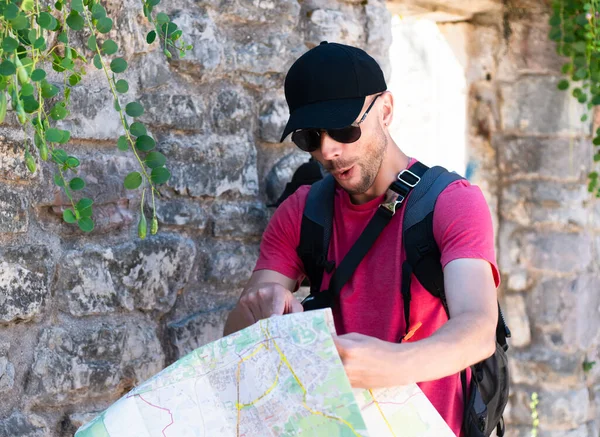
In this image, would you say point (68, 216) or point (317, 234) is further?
point (317, 234)

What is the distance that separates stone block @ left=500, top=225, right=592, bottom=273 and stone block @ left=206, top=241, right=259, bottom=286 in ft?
5.35

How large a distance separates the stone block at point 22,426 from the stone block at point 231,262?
625 millimetres

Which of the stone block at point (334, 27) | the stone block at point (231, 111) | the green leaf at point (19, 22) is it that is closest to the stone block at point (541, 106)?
the stone block at point (334, 27)

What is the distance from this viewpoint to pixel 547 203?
12.6ft

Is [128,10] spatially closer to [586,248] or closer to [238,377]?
[238,377]

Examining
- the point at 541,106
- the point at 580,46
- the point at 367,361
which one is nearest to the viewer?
the point at 367,361

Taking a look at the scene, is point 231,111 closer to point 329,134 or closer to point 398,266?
point 329,134

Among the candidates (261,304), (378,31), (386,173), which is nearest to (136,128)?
(261,304)

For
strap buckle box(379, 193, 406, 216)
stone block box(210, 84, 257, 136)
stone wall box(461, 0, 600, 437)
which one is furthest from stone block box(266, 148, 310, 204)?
stone wall box(461, 0, 600, 437)

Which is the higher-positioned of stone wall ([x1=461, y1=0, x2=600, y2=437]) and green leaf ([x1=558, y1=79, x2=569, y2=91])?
green leaf ([x1=558, y1=79, x2=569, y2=91])

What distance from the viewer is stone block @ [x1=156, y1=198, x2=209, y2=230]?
8.01ft

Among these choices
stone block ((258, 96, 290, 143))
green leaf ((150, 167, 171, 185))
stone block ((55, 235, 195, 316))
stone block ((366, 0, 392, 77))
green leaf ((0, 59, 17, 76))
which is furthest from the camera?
stone block ((366, 0, 392, 77))

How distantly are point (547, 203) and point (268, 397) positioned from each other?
8.39 feet

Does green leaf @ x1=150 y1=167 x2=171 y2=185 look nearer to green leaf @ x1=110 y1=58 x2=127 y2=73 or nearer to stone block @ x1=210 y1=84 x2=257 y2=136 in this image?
green leaf @ x1=110 y1=58 x2=127 y2=73
